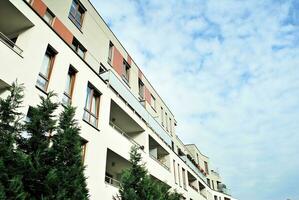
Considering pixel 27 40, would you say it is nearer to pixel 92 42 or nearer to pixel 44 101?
pixel 44 101

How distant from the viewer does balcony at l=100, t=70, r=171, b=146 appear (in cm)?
1659

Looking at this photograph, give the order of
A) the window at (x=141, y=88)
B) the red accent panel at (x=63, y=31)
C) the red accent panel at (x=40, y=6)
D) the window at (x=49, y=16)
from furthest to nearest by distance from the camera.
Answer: the window at (x=141, y=88) < the red accent panel at (x=63, y=31) < the window at (x=49, y=16) < the red accent panel at (x=40, y=6)

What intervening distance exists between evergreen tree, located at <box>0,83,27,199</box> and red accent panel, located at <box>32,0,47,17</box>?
6.48m

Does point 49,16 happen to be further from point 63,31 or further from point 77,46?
point 77,46

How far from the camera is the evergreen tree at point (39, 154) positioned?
7250 mm

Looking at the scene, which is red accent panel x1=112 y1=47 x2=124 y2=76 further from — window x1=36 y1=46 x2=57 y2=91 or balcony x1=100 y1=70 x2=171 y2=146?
window x1=36 y1=46 x2=57 y2=91

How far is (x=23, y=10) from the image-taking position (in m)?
11.0

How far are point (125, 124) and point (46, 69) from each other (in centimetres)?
867

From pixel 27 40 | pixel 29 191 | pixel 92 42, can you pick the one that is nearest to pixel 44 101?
pixel 29 191

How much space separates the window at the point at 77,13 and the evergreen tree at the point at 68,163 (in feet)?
30.4

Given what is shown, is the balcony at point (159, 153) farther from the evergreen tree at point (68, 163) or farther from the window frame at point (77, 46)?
the evergreen tree at point (68, 163)

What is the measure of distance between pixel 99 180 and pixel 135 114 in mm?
6937

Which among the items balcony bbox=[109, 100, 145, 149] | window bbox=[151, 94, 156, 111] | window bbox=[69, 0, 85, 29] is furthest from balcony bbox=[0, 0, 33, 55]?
window bbox=[151, 94, 156, 111]

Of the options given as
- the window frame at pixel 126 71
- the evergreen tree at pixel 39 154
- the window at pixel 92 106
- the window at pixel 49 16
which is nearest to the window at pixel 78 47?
the window at pixel 49 16
